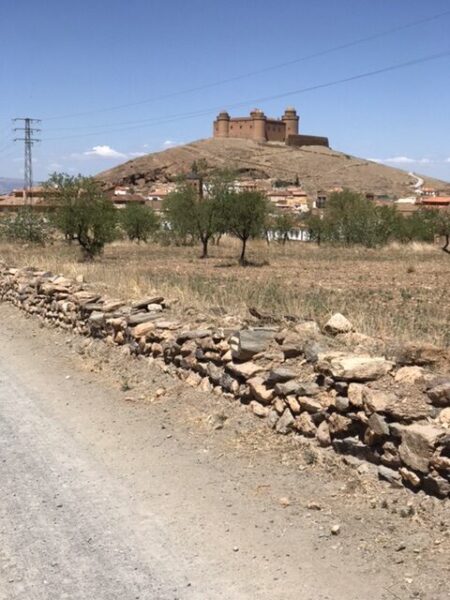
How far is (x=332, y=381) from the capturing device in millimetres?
5742

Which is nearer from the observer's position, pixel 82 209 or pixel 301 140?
pixel 82 209

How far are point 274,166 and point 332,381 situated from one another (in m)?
167

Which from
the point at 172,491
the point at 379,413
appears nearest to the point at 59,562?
the point at 172,491

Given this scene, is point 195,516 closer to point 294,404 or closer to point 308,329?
point 294,404

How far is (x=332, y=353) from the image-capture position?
6160 mm

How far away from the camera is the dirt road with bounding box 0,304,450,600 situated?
3.89 m

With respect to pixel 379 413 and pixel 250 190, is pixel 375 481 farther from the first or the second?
pixel 250 190

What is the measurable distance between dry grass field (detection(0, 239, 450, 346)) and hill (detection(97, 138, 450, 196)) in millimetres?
116649

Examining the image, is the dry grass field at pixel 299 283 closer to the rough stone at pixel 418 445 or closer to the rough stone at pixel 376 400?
the rough stone at pixel 376 400

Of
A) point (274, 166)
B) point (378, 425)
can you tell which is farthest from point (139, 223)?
point (274, 166)

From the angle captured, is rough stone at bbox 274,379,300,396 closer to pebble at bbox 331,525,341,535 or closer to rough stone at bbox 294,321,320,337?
rough stone at bbox 294,321,320,337

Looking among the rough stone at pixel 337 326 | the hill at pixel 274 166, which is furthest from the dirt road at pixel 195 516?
the hill at pixel 274 166

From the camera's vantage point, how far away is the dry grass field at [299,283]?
9.49m

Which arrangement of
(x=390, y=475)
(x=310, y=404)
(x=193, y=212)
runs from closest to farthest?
(x=390, y=475) < (x=310, y=404) < (x=193, y=212)
